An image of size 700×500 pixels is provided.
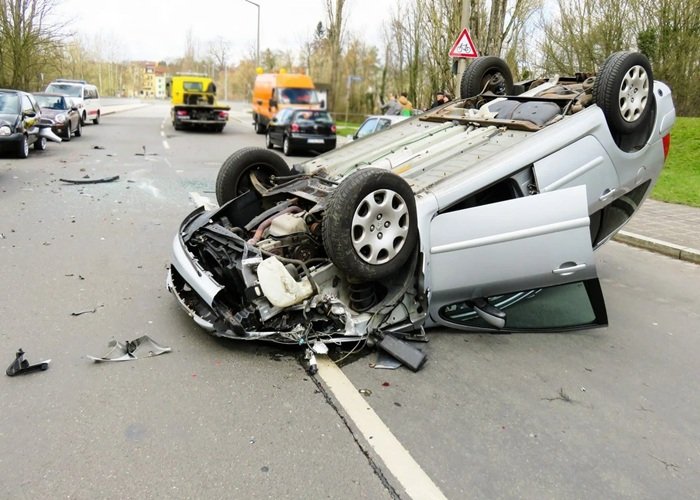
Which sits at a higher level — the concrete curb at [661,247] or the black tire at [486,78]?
the black tire at [486,78]

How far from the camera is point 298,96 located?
25.2 meters

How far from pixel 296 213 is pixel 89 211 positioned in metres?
5.12

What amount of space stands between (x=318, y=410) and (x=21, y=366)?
1869 mm

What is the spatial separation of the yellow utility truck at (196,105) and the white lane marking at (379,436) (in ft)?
73.8

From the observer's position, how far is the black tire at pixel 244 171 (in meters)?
5.50

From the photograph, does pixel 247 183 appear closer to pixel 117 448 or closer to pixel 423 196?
pixel 423 196

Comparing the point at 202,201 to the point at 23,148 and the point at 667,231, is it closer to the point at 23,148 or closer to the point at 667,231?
the point at 23,148

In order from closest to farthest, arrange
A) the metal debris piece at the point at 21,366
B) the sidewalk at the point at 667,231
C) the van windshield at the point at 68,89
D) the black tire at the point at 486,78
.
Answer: the metal debris piece at the point at 21,366
the black tire at the point at 486,78
the sidewalk at the point at 667,231
the van windshield at the point at 68,89

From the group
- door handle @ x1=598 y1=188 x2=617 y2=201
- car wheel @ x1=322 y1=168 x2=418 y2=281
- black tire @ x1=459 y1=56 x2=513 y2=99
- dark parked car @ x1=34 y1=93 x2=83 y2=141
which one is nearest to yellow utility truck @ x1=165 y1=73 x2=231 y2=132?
dark parked car @ x1=34 y1=93 x2=83 y2=141

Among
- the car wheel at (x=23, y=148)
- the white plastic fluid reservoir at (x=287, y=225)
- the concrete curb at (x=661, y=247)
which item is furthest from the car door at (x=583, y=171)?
the car wheel at (x=23, y=148)

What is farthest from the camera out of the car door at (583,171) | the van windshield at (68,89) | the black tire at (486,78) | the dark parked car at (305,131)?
the van windshield at (68,89)

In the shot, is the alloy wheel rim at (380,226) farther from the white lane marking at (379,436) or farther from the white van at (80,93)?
the white van at (80,93)

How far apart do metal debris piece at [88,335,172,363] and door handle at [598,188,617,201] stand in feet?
11.3

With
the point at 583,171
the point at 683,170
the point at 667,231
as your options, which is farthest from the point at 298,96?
the point at 583,171
